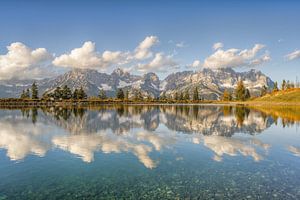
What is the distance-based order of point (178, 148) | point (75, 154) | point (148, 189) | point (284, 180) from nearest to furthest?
point (148, 189), point (284, 180), point (75, 154), point (178, 148)

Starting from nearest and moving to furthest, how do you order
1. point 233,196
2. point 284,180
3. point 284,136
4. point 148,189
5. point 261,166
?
1. point 233,196
2. point 148,189
3. point 284,180
4. point 261,166
5. point 284,136

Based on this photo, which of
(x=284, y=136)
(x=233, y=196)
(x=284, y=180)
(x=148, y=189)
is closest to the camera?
(x=233, y=196)

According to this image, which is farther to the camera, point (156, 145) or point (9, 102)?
point (9, 102)

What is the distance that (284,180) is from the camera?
67.3 feet

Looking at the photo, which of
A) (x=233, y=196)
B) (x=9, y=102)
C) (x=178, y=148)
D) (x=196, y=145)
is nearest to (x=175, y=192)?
(x=233, y=196)

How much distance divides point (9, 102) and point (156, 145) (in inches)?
7585

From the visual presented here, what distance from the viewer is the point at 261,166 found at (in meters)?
25.0

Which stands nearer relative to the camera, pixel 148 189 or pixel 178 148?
pixel 148 189

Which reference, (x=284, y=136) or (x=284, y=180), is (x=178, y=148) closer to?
(x=284, y=180)

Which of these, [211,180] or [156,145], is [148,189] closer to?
[211,180]

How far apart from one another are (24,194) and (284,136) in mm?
42424

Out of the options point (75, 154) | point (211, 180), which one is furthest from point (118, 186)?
point (75, 154)

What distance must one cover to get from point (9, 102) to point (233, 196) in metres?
210

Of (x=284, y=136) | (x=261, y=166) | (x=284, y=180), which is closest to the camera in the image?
(x=284, y=180)
